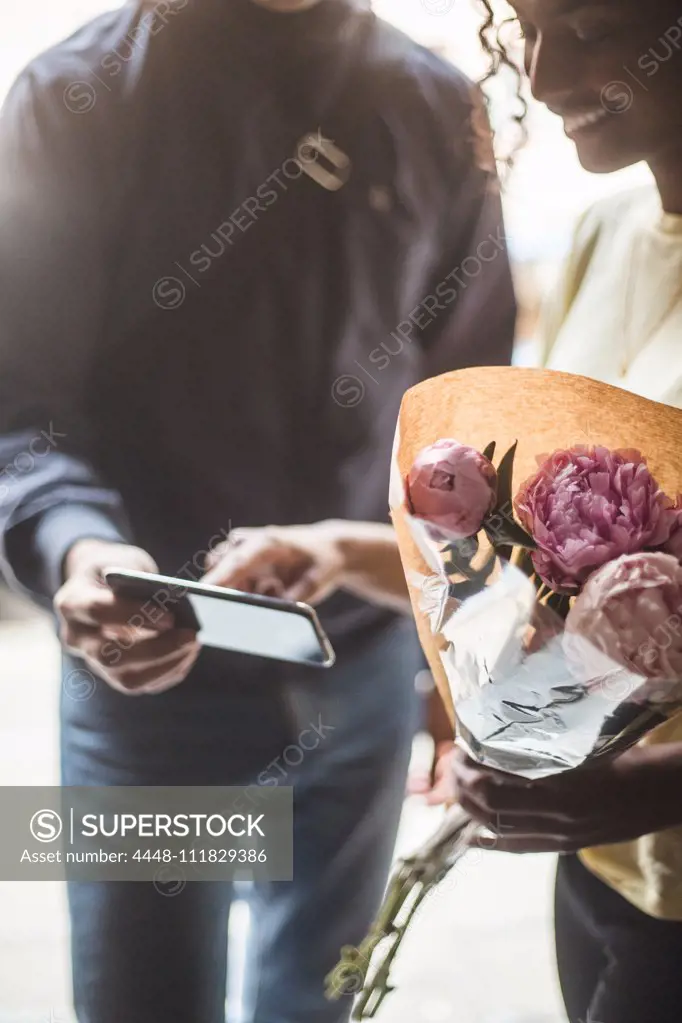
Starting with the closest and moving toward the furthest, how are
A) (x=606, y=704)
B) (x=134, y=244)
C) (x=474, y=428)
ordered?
(x=606, y=704), (x=474, y=428), (x=134, y=244)

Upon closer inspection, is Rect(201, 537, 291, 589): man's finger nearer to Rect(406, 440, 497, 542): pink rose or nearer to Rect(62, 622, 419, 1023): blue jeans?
Rect(62, 622, 419, 1023): blue jeans

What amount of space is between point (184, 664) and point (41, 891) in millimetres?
402

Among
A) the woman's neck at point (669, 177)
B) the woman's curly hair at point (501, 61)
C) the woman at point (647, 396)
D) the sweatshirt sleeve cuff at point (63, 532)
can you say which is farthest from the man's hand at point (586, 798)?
the woman's curly hair at point (501, 61)

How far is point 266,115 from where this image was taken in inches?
51.1

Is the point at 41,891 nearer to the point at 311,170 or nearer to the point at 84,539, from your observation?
the point at 84,539

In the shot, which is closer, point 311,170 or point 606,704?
point 606,704

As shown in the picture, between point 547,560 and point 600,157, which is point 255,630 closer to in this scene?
point 547,560

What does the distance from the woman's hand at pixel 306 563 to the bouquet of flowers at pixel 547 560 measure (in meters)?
0.11

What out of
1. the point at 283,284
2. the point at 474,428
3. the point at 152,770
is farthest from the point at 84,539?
the point at 474,428

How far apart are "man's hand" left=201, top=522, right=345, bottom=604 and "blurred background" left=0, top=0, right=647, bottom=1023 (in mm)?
266

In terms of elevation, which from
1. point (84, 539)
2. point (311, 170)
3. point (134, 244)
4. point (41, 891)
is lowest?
point (41, 891)

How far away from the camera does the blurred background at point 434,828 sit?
4.26 feet

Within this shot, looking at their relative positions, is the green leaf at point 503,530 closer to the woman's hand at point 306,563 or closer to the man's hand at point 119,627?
the woman's hand at point 306,563

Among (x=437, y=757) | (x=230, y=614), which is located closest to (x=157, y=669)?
(x=230, y=614)
